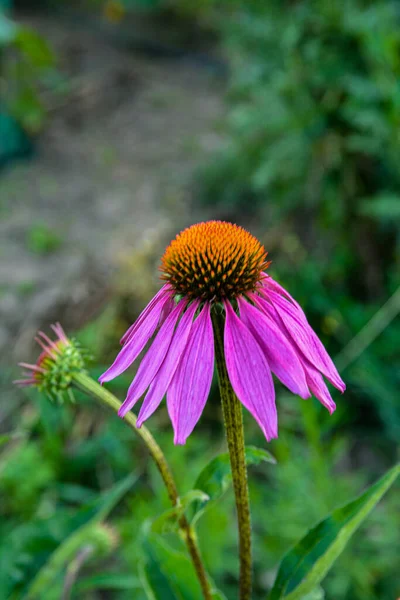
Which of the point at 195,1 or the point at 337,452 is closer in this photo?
the point at 337,452

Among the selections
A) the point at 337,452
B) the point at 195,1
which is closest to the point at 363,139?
the point at 337,452

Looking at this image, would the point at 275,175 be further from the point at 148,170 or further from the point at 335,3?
the point at 148,170

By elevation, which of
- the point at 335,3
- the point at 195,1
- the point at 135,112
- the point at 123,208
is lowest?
the point at 335,3

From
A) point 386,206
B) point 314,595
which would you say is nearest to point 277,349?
point 314,595

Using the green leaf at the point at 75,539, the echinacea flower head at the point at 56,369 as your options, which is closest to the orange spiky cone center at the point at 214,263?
the echinacea flower head at the point at 56,369

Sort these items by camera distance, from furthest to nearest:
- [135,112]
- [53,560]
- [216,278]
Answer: [135,112]
[53,560]
[216,278]

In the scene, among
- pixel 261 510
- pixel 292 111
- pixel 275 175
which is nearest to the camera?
pixel 261 510

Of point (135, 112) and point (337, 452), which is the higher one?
point (135, 112)

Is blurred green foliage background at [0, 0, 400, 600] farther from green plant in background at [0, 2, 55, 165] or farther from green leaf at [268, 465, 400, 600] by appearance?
green plant in background at [0, 2, 55, 165]
